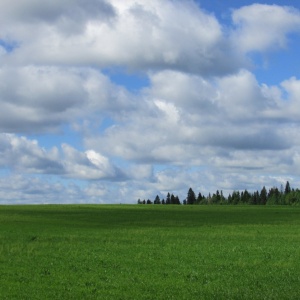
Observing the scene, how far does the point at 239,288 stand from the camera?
24.2m

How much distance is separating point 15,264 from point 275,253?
18663mm

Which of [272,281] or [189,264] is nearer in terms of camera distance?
[272,281]

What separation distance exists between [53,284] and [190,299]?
21.8ft

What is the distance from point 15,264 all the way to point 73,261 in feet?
12.1

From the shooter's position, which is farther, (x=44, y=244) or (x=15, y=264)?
(x=44, y=244)

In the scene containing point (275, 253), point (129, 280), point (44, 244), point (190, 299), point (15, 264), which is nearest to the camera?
point (190, 299)

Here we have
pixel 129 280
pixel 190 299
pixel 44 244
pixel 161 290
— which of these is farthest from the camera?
pixel 44 244

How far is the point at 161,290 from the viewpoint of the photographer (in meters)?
23.5

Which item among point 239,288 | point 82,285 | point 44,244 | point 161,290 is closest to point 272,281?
point 239,288

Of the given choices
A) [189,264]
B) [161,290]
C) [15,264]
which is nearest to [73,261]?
[15,264]

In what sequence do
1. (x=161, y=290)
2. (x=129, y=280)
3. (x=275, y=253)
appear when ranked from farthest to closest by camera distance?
1. (x=275, y=253)
2. (x=129, y=280)
3. (x=161, y=290)

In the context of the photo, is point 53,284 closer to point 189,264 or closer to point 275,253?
point 189,264

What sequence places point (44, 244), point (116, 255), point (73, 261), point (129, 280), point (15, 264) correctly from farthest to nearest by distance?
point (44, 244) < point (116, 255) < point (73, 261) < point (15, 264) < point (129, 280)

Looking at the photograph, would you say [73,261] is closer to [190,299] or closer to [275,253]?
[190,299]
